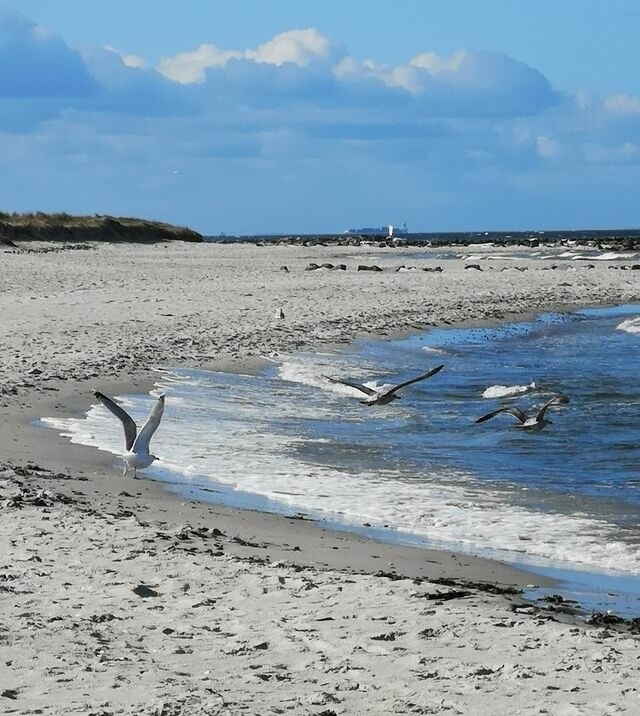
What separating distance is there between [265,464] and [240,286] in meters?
21.9

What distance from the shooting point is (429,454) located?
41.6 ft

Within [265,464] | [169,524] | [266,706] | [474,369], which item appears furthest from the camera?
[474,369]

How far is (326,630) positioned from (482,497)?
4.56 metres

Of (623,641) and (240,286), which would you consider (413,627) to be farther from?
(240,286)

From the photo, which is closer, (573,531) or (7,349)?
(573,531)

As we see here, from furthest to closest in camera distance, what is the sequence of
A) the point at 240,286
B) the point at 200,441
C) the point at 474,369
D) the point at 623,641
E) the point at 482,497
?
the point at 240,286
the point at 474,369
the point at 200,441
the point at 482,497
the point at 623,641

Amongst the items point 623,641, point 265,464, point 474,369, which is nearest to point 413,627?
point 623,641

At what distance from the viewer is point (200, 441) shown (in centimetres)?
1271

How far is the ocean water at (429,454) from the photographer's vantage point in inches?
356

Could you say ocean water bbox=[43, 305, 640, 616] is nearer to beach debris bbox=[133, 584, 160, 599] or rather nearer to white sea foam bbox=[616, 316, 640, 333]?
beach debris bbox=[133, 584, 160, 599]

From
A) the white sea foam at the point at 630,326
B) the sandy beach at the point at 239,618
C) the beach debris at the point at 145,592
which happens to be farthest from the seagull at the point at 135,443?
the white sea foam at the point at 630,326

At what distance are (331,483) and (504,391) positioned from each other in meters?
7.46

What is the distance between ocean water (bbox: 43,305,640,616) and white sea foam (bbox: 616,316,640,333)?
22.3ft

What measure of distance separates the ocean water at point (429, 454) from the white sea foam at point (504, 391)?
29 mm
